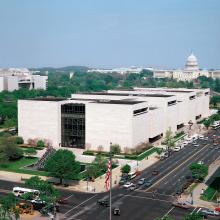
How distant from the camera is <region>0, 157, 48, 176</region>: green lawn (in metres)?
54.6

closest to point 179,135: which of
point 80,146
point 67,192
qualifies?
point 80,146

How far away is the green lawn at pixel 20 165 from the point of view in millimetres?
54625

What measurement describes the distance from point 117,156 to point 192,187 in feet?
54.4

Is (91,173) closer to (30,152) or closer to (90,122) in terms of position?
(30,152)

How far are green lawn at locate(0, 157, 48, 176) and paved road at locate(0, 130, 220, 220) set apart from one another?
16.7 feet

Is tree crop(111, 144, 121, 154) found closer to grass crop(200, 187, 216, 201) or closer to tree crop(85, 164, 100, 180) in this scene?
tree crop(85, 164, 100, 180)

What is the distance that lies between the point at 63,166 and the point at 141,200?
9.59 meters

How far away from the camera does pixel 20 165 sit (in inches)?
2313

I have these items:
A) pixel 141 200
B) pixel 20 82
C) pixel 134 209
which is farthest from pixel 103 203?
pixel 20 82

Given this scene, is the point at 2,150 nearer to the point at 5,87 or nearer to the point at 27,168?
the point at 27,168

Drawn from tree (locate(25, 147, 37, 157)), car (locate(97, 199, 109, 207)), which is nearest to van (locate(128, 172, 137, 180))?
car (locate(97, 199, 109, 207))

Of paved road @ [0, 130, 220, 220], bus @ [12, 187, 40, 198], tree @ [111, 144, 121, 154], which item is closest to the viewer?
paved road @ [0, 130, 220, 220]

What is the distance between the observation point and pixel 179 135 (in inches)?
3187

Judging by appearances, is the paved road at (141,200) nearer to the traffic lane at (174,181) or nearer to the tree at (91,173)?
the traffic lane at (174,181)
